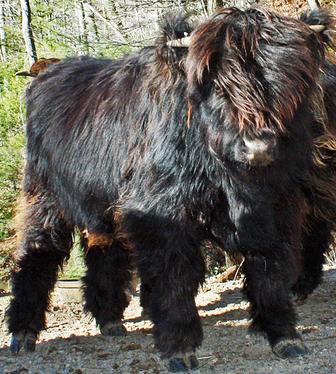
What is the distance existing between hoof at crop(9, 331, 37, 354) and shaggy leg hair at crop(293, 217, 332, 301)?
237 cm

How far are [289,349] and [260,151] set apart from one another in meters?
1.44

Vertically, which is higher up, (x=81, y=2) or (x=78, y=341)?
(x=81, y=2)

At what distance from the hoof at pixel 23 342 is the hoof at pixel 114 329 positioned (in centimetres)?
63

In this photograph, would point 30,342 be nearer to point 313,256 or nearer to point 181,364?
point 181,364

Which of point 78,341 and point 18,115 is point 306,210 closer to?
point 78,341

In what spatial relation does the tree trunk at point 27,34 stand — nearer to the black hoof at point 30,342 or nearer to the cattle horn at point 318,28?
the black hoof at point 30,342

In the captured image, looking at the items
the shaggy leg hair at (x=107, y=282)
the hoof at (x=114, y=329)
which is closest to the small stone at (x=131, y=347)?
the hoof at (x=114, y=329)

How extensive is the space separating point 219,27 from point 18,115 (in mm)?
8932

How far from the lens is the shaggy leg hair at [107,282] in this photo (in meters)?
6.22

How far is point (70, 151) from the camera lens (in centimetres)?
555

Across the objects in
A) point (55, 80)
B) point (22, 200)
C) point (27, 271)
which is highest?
point (55, 80)

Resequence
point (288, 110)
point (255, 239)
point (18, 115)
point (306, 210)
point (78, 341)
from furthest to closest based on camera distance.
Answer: point (18, 115)
point (78, 341)
point (306, 210)
point (255, 239)
point (288, 110)

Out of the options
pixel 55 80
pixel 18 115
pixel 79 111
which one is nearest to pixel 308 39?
pixel 79 111

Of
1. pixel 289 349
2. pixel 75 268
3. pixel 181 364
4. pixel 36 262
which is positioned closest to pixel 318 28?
pixel 289 349
